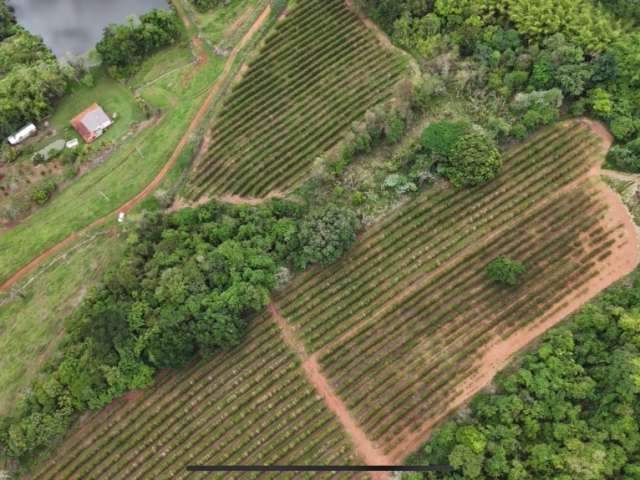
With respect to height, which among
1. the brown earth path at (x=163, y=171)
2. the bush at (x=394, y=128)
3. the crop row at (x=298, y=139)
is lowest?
the bush at (x=394, y=128)

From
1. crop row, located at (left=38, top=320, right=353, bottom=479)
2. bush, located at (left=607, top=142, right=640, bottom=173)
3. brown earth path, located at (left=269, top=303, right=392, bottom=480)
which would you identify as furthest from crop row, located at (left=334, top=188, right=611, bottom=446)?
bush, located at (left=607, top=142, right=640, bottom=173)

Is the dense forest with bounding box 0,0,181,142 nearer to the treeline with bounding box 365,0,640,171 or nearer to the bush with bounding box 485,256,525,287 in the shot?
the treeline with bounding box 365,0,640,171

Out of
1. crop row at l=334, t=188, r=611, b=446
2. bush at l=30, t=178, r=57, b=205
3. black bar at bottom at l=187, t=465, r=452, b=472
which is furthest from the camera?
bush at l=30, t=178, r=57, b=205

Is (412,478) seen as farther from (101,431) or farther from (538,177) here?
(538,177)

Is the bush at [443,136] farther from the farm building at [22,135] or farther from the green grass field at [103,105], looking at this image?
the farm building at [22,135]

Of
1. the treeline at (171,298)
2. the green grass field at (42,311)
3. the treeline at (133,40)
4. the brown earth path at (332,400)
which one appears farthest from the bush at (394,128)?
the treeline at (133,40)

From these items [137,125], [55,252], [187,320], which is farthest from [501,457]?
[137,125]
